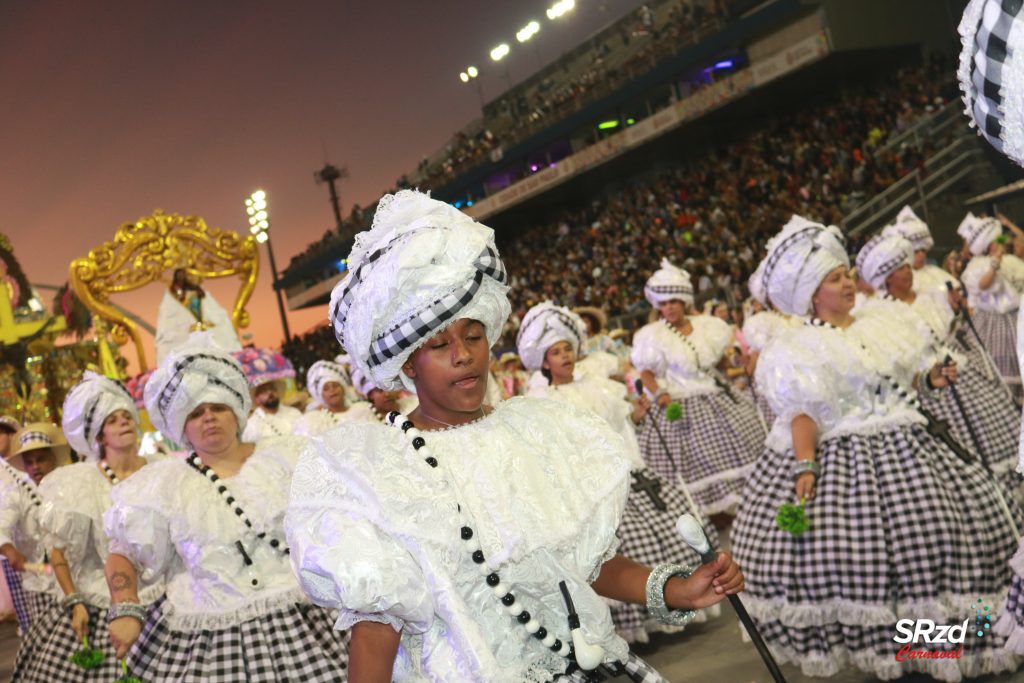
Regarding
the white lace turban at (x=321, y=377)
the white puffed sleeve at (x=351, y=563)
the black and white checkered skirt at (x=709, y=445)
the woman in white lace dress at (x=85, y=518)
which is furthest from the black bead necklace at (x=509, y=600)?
the white lace turban at (x=321, y=377)

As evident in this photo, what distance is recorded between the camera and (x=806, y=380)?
571 cm

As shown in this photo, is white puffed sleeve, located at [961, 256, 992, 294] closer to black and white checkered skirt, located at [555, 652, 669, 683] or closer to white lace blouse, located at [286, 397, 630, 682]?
white lace blouse, located at [286, 397, 630, 682]

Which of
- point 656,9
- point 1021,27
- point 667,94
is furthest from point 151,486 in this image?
point 656,9

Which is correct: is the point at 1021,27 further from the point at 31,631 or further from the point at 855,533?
the point at 31,631

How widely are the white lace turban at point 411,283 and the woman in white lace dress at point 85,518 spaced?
3825 mm

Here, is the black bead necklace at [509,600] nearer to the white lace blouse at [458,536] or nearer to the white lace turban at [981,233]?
the white lace blouse at [458,536]

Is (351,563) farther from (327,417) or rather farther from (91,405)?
(327,417)

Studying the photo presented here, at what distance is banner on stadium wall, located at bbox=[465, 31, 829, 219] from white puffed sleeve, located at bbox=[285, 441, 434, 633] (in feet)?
85.8

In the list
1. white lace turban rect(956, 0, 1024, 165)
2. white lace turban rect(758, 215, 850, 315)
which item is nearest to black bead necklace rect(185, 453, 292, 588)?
white lace turban rect(758, 215, 850, 315)

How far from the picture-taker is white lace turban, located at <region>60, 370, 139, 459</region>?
6.21 meters

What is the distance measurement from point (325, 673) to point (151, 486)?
1.16 metres

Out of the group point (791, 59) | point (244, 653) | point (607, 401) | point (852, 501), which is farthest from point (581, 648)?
point (791, 59)

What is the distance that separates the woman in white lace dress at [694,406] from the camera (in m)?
9.95

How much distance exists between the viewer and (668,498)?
746 centimetres
